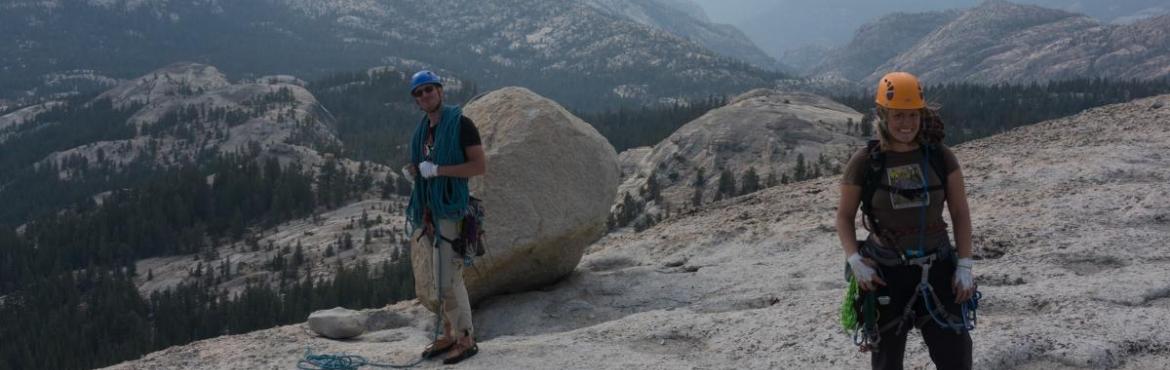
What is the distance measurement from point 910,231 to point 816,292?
17.9ft

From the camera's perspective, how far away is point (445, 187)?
32.5ft

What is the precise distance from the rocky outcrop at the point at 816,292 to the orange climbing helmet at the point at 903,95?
351 centimetres

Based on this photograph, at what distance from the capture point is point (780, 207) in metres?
18.0

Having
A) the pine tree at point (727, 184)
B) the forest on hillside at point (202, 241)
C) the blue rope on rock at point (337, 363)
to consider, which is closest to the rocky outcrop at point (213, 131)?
the forest on hillside at point (202, 241)

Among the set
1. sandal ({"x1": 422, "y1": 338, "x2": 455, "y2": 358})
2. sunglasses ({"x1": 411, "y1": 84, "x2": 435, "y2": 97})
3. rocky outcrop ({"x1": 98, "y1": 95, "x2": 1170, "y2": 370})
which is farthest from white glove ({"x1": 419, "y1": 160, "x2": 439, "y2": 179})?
rocky outcrop ({"x1": 98, "y1": 95, "x2": 1170, "y2": 370})

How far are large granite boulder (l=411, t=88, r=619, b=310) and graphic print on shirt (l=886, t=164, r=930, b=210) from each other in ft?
→ 27.1

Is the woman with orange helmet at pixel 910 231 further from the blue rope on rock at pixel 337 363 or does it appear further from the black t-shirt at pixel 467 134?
the blue rope on rock at pixel 337 363

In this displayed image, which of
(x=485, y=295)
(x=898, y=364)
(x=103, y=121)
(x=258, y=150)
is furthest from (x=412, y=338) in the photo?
(x=103, y=121)

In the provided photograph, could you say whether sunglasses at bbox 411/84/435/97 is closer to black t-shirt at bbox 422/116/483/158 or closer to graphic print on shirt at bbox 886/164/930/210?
black t-shirt at bbox 422/116/483/158

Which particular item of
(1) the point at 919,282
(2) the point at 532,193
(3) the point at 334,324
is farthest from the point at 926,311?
(3) the point at 334,324

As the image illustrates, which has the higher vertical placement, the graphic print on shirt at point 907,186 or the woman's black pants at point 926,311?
the graphic print on shirt at point 907,186

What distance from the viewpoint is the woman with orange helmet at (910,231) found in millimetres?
6242

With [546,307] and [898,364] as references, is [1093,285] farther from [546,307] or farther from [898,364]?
[546,307]

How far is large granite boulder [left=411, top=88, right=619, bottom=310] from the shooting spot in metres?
13.8
